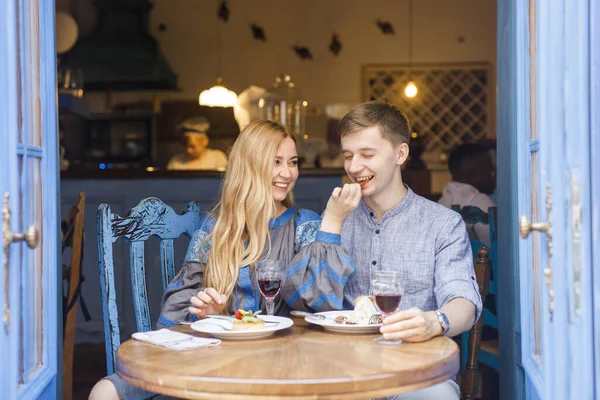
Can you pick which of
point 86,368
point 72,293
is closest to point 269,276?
point 72,293

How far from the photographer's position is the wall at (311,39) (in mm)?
6805

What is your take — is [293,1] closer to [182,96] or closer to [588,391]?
[182,96]

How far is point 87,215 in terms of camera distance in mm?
3793

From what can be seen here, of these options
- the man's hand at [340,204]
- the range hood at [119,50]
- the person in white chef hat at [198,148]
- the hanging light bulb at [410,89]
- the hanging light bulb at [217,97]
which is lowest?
the man's hand at [340,204]

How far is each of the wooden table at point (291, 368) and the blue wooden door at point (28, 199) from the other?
0.20 m

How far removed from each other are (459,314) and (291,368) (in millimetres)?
534

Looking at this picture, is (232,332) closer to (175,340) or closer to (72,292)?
(175,340)

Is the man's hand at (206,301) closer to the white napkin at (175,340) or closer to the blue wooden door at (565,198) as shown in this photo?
the white napkin at (175,340)

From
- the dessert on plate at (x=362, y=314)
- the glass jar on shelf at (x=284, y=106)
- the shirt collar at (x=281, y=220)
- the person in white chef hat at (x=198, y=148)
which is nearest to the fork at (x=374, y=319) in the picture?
the dessert on plate at (x=362, y=314)

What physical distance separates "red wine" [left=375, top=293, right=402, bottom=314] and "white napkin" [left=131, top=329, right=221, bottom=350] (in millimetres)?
312

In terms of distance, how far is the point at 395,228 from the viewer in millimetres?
1906

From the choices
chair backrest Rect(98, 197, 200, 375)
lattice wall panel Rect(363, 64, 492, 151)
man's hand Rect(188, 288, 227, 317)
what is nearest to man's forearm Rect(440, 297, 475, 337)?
man's hand Rect(188, 288, 227, 317)

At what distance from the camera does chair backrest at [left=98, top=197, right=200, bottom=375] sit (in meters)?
1.81

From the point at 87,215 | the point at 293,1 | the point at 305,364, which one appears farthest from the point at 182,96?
the point at 305,364
